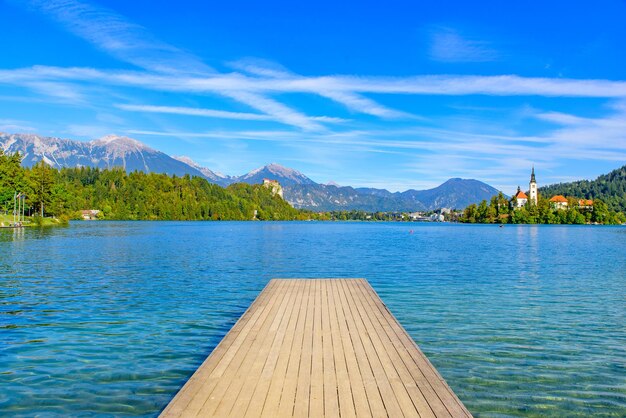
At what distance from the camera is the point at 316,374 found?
948 centimetres

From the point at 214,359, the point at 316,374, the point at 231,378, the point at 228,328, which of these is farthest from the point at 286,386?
the point at 228,328

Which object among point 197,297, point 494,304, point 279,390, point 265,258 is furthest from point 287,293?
point 265,258

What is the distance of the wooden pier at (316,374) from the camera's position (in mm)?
7699

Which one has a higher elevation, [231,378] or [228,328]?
[231,378]

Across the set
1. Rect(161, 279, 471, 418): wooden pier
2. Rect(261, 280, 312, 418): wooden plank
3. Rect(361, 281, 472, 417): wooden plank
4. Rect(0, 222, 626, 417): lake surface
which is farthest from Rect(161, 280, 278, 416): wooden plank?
Rect(361, 281, 472, 417): wooden plank

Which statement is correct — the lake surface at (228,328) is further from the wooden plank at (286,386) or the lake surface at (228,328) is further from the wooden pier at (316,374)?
the wooden plank at (286,386)

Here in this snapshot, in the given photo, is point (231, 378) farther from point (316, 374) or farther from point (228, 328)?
point (228, 328)

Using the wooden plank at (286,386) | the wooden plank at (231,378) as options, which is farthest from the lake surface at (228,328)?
the wooden plank at (286,386)

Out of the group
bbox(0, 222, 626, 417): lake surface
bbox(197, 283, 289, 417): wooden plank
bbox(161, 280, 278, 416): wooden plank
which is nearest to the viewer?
bbox(197, 283, 289, 417): wooden plank

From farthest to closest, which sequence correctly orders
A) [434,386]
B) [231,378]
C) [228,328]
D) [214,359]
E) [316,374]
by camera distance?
[228,328]
[214,359]
[316,374]
[231,378]
[434,386]

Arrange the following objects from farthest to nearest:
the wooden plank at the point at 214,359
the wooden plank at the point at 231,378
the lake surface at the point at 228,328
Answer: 1. the lake surface at the point at 228,328
2. the wooden plank at the point at 214,359
3. the wooden plank at the point at 231,378

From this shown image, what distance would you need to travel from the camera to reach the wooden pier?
25.3 ft

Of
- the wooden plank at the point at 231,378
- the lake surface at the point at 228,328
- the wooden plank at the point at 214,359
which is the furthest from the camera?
the lake surface at the point at 228,328

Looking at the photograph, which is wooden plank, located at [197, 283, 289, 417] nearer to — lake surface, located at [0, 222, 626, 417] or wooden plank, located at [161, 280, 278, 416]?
wooden plank, located at [161, 280, 278, 416]
